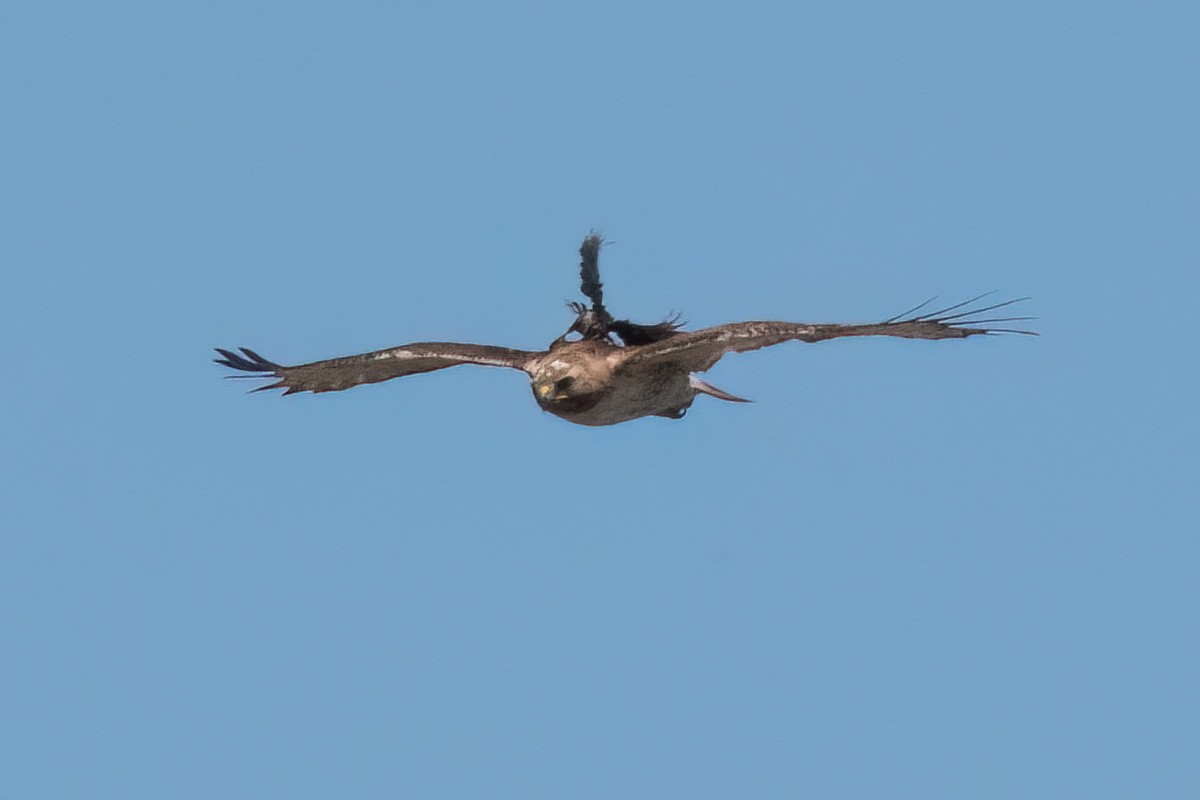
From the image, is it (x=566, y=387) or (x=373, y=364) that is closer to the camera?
(x=566, y=387)

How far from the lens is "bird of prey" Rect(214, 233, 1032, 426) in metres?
15.6

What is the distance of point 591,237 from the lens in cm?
1678

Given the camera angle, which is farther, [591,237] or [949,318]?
[591,237]

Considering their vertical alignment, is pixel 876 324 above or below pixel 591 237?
below

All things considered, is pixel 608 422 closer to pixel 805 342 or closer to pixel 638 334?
pixel 638 334

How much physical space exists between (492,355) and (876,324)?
3.87 metres

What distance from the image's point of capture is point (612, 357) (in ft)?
54.4

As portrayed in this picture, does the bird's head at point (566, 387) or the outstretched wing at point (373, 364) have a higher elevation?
the outstretched wing at point (373, 364)

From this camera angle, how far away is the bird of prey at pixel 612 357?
51.2 feet

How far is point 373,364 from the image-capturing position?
1794cm

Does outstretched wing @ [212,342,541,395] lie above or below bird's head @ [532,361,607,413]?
above

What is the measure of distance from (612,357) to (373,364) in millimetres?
2693

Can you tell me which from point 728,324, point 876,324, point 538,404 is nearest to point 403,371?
point 538,404

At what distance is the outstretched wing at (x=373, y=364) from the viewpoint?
17234mm
